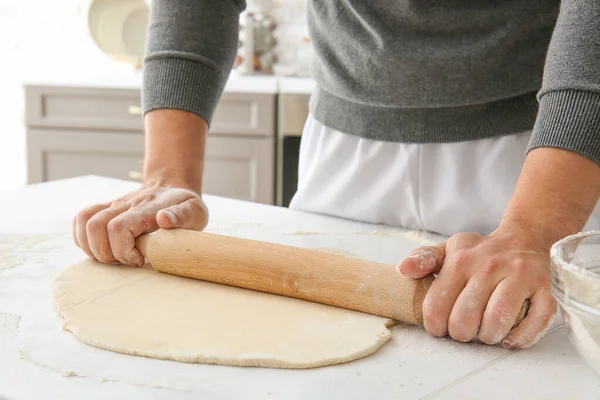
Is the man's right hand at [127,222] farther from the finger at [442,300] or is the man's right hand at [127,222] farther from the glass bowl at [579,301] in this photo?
the glass bowl at [579,301]

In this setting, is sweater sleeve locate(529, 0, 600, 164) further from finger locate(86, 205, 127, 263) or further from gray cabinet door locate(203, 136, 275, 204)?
gray cabinet door locate(203, 136, 275, 204)

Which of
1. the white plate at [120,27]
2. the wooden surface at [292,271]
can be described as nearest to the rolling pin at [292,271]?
the wooden surface at [292,271]

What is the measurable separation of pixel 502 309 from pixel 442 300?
0.06 m

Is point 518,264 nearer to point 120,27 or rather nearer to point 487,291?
point 487,291

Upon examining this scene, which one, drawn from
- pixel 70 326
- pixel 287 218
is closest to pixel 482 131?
pixel 287 218

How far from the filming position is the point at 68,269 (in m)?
1.00

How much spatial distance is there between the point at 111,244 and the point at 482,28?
2.22 ft

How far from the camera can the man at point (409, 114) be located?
917 millimetres

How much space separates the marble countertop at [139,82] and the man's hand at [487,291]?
6.27 feet

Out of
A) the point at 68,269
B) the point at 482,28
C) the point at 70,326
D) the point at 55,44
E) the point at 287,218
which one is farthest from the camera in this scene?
the point at 55,44

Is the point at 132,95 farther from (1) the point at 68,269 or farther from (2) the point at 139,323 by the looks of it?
(2) the point at 139,323

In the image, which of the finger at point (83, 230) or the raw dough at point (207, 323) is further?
the finger at point (83, 230)

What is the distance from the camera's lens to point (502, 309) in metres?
0.74

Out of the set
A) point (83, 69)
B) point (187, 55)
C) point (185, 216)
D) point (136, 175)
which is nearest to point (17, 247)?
point (185, 216)
